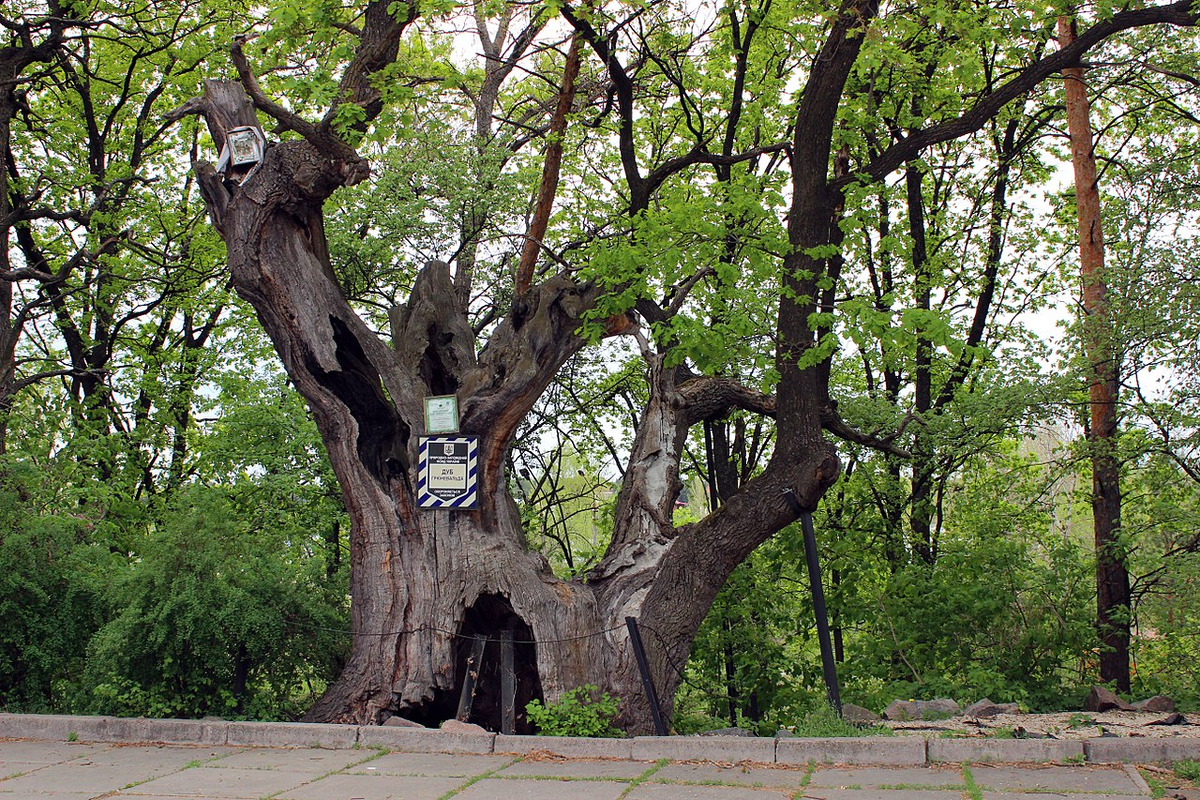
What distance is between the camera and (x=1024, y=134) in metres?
15.0

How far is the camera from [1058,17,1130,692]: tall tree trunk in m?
10.1

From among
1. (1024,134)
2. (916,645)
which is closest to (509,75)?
(1024,134)

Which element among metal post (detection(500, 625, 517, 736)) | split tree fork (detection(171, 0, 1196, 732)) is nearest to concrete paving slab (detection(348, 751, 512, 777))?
metal post (detection(500, 625, 517, 736))

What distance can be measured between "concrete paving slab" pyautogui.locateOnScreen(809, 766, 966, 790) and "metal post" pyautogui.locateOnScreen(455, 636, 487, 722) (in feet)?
10.4

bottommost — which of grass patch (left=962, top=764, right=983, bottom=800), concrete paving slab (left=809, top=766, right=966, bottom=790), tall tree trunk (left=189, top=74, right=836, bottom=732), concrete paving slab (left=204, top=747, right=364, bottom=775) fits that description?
concrete paving slab (left=204, top=747, right=364, bottom=775)

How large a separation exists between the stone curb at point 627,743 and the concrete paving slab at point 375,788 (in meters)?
0.93

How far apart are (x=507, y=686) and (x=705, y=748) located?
216 centimetres

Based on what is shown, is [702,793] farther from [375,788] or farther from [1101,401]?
[1101,401]

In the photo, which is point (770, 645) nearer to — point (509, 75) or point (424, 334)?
point (424, 334)

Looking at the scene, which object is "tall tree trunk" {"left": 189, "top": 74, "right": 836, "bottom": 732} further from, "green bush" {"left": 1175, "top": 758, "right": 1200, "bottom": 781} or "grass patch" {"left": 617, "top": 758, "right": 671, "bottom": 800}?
"green bush" {"left": 1175, "top": 758, "right": 1200, "bottom": 781}

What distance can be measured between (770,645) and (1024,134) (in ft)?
30.3

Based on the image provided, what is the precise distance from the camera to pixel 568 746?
6625mm

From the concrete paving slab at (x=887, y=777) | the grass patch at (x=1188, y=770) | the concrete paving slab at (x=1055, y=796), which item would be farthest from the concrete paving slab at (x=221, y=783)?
the grass patch at (x=1188, y=770)

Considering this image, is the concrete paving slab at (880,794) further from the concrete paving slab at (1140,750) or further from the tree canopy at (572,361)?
the tree canopy at (572,361)
